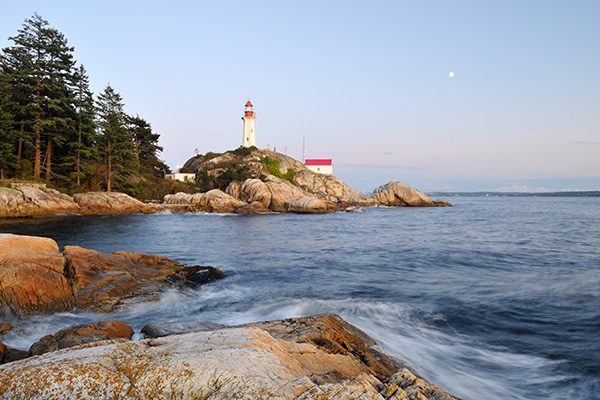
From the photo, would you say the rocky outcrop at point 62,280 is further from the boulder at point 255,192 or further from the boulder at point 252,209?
the boulder at point 255,192

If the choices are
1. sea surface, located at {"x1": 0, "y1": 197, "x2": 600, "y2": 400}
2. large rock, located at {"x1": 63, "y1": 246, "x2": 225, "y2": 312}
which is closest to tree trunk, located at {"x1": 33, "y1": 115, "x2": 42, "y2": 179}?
sea surface, located at {"x1": 0, "y1": 197, "x2": 600, "y2": 400}

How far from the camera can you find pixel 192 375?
3141 millimetres

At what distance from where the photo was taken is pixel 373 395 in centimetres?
301

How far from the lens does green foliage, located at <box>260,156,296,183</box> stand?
6239 cm

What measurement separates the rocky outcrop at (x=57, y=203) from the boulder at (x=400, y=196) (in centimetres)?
3975

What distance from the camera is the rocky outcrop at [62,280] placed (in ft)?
27.8

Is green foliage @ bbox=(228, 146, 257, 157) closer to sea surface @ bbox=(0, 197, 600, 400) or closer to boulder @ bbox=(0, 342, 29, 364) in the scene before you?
sea surface @ bbox=(0, 197, 600, 400)

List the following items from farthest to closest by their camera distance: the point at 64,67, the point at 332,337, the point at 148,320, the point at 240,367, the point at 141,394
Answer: the point at 64,67, the point at 148,320, the point at 332,337, the point at 240,367, the point at 141,394

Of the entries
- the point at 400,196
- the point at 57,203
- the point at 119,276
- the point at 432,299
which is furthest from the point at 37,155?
the point at 400,196

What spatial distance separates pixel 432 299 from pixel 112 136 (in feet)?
141

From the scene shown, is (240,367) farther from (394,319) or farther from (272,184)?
(272,184)

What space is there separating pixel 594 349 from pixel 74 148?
47177 millimetres

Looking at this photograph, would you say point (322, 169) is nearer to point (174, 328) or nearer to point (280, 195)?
point (280, 195)

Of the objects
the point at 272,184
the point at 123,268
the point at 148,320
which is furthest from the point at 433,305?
the point at 272,184
